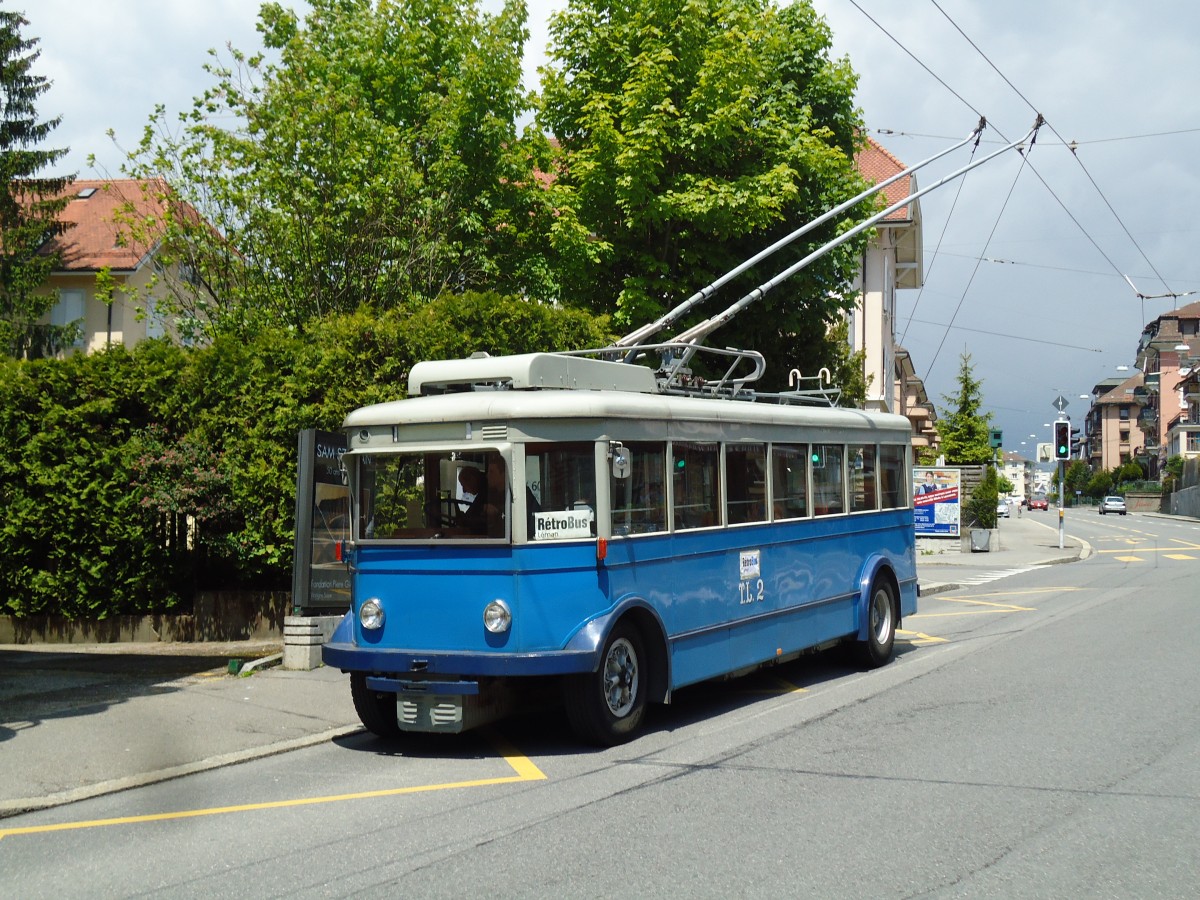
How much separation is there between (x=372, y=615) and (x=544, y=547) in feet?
4.65

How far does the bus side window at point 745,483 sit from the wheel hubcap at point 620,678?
6.14 feet

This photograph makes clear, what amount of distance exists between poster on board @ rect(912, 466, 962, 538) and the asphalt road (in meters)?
22.7

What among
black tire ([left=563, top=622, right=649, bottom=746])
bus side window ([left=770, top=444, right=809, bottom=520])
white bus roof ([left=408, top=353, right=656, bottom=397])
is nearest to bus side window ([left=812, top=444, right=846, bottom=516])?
bus side window ([left=770, top=444, right=809, bottom=520])

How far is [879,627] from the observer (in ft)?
44.1

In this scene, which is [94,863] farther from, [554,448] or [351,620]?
[554,448]

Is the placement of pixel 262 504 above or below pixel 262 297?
below

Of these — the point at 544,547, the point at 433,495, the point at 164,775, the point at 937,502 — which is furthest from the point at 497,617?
the point at 937,502

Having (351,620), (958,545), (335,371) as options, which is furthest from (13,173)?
(351,620)

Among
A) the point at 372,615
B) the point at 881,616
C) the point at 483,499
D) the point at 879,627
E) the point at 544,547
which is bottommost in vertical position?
the point at 879,627

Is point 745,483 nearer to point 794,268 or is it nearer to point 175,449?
point 794,268

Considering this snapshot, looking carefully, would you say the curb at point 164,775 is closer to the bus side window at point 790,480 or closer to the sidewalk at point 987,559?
the bus side window at point 790,480

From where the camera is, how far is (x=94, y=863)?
6.45 meters

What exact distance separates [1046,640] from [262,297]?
12.7 meters

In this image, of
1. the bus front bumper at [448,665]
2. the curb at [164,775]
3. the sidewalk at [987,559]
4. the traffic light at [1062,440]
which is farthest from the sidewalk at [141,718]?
the traffic light at [1062,440]
